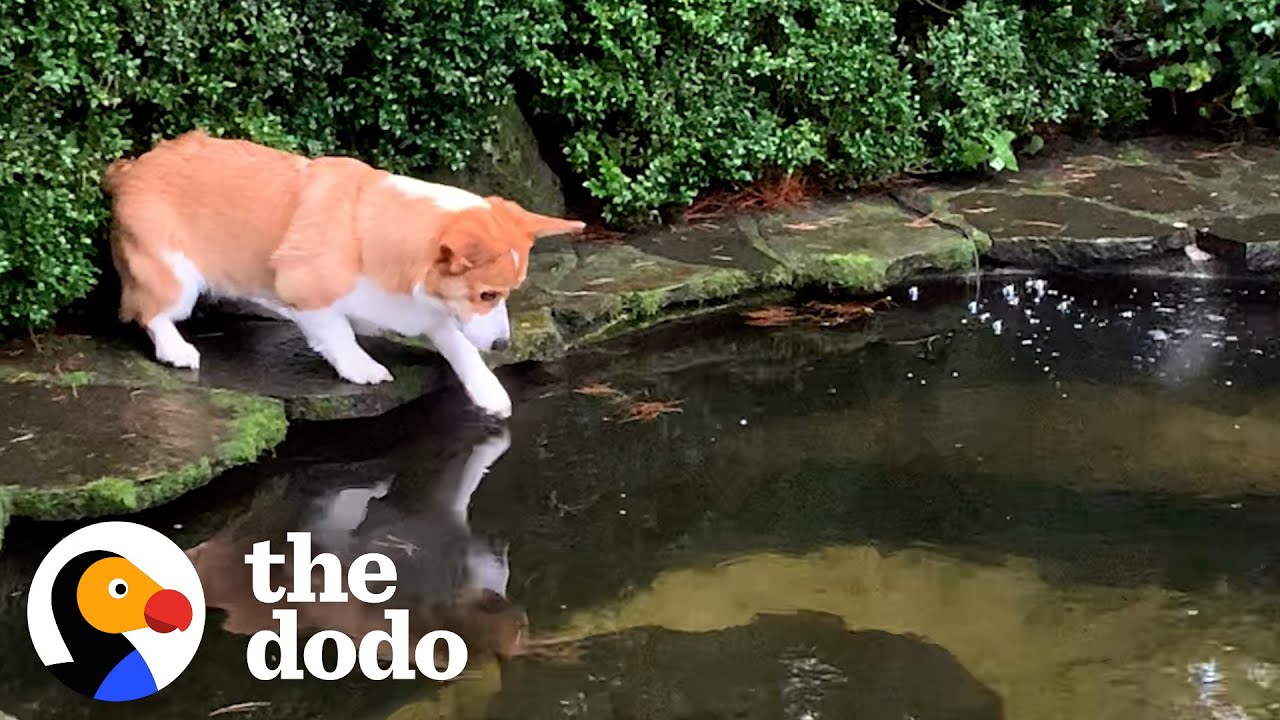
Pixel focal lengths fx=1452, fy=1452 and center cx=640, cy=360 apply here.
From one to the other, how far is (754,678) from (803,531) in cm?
73

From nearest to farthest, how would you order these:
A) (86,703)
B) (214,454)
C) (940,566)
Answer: (86,703)
(940,566)
(214,454)

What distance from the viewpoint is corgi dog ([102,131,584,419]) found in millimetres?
4188

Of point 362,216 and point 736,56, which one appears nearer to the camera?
point 362,216

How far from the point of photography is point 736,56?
19.5ft

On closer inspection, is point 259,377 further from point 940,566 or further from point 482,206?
point 940,566

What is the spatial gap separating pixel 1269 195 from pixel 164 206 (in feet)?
15.1

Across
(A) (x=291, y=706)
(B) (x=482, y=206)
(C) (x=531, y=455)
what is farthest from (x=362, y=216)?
(A) (x=291, y=706)

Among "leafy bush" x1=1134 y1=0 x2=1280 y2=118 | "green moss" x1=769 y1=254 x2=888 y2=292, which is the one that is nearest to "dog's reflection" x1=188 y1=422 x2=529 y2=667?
"green moss" x1=769 y1=254 x2=888 y2=292

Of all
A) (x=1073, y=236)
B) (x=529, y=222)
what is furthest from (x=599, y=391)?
(x=1073, y=236)

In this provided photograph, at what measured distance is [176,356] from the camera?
439cm

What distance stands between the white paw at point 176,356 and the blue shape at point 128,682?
152cm

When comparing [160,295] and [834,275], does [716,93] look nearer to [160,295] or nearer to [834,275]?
[834,275]

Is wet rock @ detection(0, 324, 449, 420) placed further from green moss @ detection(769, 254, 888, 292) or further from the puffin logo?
green moss @ detection(769, 254, 888, 292)

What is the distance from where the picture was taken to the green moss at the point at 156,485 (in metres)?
3.54
